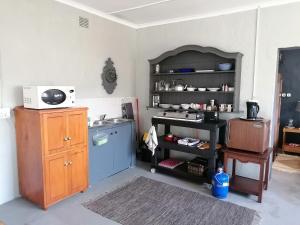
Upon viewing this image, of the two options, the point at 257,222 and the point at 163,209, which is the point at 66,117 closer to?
the point at 163,209

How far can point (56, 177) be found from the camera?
2.71m

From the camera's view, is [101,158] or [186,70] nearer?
[101,158]

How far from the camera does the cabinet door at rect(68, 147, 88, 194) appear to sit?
289 centimetres

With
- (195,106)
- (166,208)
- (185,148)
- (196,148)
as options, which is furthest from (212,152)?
(166,208)

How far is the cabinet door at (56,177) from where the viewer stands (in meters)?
2.63

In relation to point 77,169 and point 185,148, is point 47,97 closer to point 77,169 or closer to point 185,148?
point 77,169

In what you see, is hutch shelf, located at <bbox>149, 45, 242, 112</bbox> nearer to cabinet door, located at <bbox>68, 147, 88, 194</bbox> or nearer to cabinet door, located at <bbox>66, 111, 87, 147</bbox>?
cabinet door, located at <bbox>66, 111, 87, 147</bbox>

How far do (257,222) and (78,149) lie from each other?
2299 millimetres

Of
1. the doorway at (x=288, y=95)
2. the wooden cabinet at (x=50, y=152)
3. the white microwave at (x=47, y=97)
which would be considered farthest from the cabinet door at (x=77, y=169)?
the doorway at (x=288, y=95)

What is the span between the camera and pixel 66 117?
9.08 ft

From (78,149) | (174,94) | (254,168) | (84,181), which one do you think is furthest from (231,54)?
(84,181)

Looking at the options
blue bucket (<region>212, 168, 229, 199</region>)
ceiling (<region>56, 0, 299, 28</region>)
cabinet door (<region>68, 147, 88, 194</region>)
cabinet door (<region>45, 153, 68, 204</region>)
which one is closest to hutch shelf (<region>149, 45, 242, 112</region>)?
ceiling (<region>56, 0, 299, 28</region>)

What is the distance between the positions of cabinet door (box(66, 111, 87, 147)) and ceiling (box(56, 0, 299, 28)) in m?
1.68

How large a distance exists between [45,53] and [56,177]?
167 centimetres
